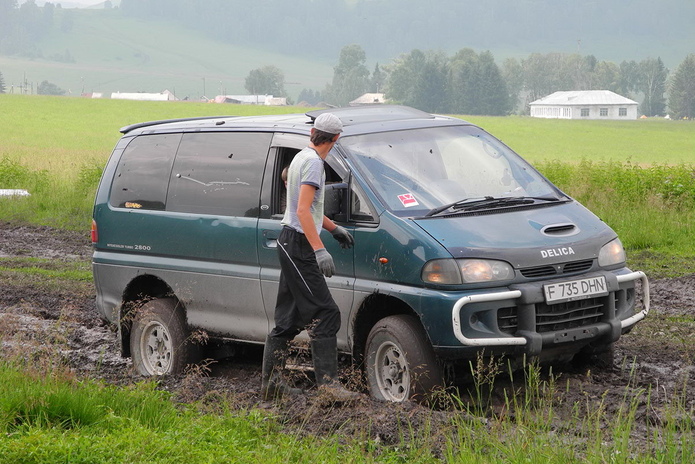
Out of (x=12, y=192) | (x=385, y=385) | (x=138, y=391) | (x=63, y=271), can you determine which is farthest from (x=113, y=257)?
(x=12, y=192)

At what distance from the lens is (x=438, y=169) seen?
689cm

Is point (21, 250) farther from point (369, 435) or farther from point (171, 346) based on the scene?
point (369, 435)

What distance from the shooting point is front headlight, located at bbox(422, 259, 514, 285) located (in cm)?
593

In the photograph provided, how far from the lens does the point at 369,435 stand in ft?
17.4

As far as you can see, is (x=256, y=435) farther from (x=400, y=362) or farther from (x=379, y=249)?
(x=379, y=249)

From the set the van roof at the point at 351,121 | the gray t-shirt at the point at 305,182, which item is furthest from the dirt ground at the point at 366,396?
the van roof at the point at 351,121

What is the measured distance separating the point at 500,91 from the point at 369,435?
434 feet

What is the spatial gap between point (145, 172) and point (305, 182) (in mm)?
2233

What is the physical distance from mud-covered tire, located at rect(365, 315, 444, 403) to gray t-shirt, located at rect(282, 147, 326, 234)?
2.51 ft

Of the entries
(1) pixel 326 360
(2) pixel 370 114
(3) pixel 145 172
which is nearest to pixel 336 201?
(1) pixel 326 360

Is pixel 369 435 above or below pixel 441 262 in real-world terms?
below

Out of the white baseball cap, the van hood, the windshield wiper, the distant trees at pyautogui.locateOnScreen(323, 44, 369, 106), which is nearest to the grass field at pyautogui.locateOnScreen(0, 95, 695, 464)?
the van hood

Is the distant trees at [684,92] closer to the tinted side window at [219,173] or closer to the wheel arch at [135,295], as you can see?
the wheel arch at [135,295]

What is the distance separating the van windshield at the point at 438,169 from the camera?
6.54m
